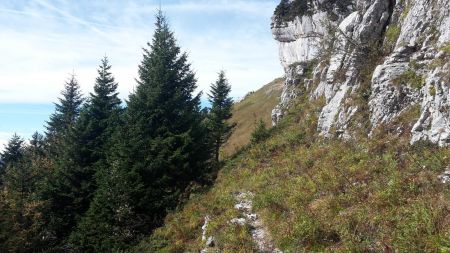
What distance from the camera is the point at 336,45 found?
1016 inches

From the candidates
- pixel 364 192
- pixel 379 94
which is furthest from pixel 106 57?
pixel 364 192

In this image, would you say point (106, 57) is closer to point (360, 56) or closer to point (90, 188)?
point (90, 188)

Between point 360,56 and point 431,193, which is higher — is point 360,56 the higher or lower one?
the higher one

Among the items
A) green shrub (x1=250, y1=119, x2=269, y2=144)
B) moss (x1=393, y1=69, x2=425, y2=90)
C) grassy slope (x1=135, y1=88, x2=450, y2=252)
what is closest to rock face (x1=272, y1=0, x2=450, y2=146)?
moss (x1=393, y1=69, x2=425, y2=90)

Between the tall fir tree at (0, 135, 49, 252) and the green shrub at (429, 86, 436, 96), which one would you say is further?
the tall fir tree at (0, 135, 49, 252)

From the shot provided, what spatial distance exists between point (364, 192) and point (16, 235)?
20.9m

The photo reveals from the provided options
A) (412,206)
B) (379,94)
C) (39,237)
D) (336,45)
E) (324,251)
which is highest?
(336,45)

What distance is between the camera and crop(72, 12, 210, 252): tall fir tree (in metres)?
21.1

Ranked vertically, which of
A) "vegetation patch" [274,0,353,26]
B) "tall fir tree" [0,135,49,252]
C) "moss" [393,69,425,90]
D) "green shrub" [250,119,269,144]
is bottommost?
"tall fir tree" [0,135,49,252]

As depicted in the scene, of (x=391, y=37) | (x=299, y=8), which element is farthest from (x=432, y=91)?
(x=299, y=8)

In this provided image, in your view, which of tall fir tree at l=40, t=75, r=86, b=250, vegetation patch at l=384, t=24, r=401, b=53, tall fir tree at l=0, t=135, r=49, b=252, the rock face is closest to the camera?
the rock face

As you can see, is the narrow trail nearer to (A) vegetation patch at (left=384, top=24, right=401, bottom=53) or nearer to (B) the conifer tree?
(A) vegetation patch at (left=384, top=24, right=401, bottom=53)

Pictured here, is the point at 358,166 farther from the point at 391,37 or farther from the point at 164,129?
the point at 164,129

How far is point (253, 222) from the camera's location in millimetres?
14594
